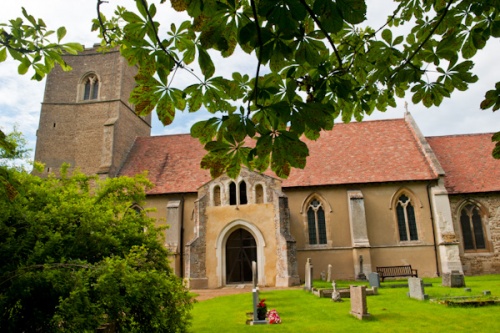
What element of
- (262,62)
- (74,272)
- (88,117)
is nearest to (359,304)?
(74,272)

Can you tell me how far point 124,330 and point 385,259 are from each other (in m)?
17.1

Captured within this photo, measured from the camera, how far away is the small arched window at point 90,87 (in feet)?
86.3

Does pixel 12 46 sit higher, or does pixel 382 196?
pixel 382 196

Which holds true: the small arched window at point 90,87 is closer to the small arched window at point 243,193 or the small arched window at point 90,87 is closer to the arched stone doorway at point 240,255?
the small arched window at point 243,193

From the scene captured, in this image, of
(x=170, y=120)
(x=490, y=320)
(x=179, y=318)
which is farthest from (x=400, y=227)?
(x=170, y=120)

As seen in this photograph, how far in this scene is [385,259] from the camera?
19.4 meters

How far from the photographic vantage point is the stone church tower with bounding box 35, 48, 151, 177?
79.8 ft

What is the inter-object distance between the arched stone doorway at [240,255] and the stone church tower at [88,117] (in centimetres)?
896

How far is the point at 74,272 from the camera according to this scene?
4.36 metres

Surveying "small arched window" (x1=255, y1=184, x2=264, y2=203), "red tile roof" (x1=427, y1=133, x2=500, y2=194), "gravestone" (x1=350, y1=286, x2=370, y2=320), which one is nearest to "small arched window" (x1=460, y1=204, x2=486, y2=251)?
"red tile roof" (x1=427, y1=133, x2=500, y2=194)

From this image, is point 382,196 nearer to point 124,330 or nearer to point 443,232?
point 443,232

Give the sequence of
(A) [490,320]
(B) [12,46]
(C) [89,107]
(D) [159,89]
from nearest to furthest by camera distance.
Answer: (D) [159,89], (B) [12,46], (A) [490,320], (C) [89,107]

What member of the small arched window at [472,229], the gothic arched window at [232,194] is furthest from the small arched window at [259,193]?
the small arched window at [472,229]

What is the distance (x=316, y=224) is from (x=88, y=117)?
16.1 metres
